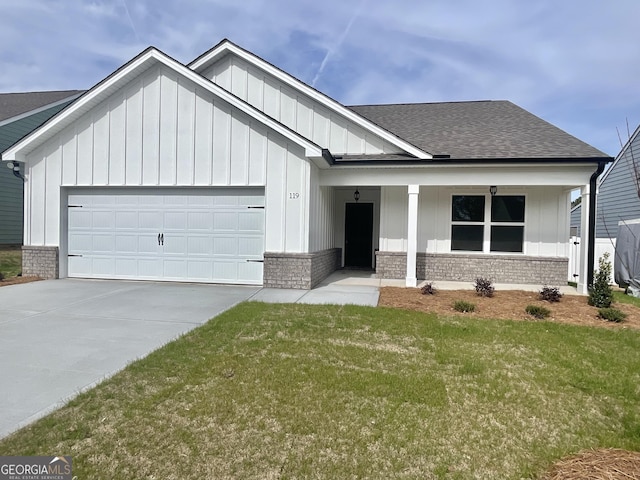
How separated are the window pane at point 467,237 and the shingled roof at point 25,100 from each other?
2073cm

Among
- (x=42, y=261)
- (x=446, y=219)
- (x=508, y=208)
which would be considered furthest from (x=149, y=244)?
(x=508, y=208)

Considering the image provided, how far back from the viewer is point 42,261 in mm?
10102

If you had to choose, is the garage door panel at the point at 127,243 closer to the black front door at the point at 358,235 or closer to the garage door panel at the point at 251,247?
the garage door panel at the point at 251,247

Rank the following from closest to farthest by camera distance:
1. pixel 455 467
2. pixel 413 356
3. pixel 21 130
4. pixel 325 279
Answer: pixel 455 467, pixel 413 356, pixel 325 279, pixel 21 130

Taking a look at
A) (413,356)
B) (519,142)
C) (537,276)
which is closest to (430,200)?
(519,142)

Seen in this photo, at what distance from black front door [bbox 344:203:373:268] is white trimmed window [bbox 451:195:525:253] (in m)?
3.18

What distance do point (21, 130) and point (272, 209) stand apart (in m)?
16.7

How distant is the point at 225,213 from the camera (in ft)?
31.4

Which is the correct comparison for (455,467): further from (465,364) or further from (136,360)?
(136,360)

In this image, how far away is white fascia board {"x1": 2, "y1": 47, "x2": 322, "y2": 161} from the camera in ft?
28.8

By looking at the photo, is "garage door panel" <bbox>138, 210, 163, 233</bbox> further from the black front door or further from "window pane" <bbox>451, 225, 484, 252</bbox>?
"window pane" <bbox>451, 225, 484, 252</bbox>

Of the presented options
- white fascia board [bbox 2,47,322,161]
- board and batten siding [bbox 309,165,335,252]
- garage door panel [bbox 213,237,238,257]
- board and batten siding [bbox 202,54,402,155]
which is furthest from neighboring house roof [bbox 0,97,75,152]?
board and batten siding [bbox 309,165,335,252]

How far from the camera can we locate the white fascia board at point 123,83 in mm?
8781

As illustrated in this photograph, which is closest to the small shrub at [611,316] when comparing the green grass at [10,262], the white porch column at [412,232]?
the white porch column at [412,232]
